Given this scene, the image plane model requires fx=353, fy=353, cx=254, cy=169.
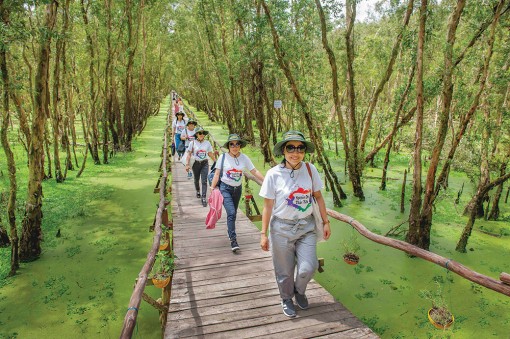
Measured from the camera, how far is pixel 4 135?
6.09 metres

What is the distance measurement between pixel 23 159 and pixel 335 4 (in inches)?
524

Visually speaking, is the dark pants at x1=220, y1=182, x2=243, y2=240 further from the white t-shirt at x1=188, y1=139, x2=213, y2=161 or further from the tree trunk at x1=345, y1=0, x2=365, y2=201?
the tree trunk at x1=345, y1=0, x2=365, y2=201

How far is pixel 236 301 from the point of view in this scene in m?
3.97

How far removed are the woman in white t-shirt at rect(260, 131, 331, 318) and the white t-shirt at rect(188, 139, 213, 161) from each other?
3.93m

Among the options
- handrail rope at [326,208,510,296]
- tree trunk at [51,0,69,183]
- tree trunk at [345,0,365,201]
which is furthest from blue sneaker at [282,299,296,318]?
tree trunk at [51,0,69,183]

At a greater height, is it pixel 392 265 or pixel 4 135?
pixel 4 135

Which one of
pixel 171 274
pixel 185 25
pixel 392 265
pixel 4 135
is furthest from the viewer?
pixel 185 25

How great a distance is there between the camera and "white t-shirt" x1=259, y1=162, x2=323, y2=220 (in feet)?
10.9

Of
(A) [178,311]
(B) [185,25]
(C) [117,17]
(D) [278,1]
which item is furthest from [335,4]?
(B) [185,25]

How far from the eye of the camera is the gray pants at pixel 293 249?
334cm

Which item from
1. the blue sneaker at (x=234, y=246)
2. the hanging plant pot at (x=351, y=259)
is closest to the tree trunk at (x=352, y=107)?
the hanging plant pot at (x=351, y=259)

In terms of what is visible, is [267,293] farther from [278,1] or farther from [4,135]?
[278,1]

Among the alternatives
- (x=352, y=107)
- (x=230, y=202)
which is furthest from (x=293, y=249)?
(x=352, y=107)

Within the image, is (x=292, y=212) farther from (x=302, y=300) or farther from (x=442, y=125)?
(x=442, y=125)
